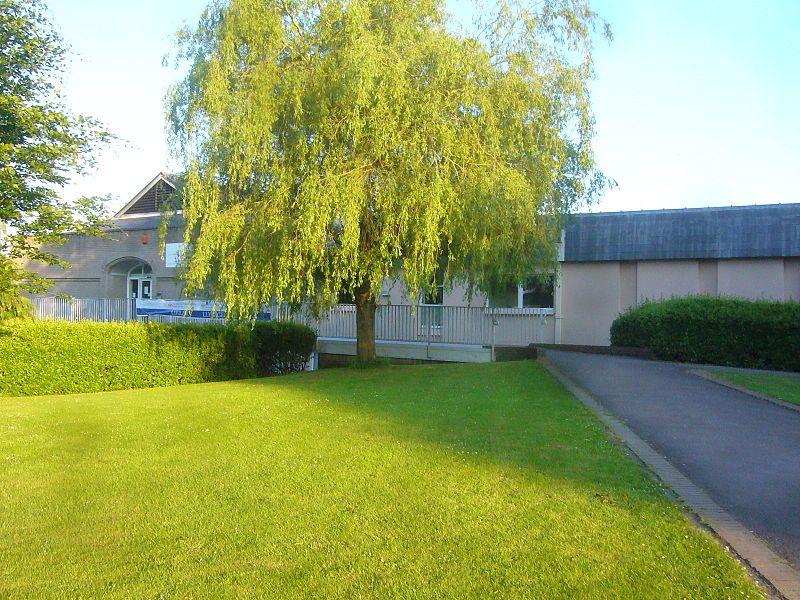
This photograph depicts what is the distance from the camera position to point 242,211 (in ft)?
45.8

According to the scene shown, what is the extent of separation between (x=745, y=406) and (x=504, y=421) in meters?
3.81

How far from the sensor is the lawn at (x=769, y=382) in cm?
1192

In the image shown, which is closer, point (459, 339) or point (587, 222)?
point (459, 339)

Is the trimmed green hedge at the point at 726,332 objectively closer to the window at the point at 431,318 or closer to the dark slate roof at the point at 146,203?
the window at the point at 431,318

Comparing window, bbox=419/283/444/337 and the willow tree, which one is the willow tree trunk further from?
window, bbox=419/283/444/337

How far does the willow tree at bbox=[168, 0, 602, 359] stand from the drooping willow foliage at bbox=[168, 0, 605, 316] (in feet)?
0.11

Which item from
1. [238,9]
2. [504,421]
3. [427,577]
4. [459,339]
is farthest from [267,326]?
[427,577]

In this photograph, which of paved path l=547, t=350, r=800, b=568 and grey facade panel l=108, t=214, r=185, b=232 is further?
grey facade panel l=108, t=214, r=185, b=232

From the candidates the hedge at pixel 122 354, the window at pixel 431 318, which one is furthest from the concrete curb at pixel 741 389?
the hedge at pixel 122 354

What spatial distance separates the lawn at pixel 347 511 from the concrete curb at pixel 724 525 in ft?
0.57

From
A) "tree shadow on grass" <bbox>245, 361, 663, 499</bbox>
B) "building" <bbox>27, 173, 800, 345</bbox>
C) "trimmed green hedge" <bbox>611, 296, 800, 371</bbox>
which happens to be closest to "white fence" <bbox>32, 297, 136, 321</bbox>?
"building" <bbox>27, 173, 800, 345</bbox>

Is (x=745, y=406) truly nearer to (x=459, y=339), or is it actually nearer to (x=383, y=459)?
(x=383, y=459)

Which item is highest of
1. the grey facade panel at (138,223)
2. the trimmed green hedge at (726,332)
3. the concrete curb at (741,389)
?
the grey facade panel at (138,223)

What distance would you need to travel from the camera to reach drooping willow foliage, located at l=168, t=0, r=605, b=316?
13.3 m
